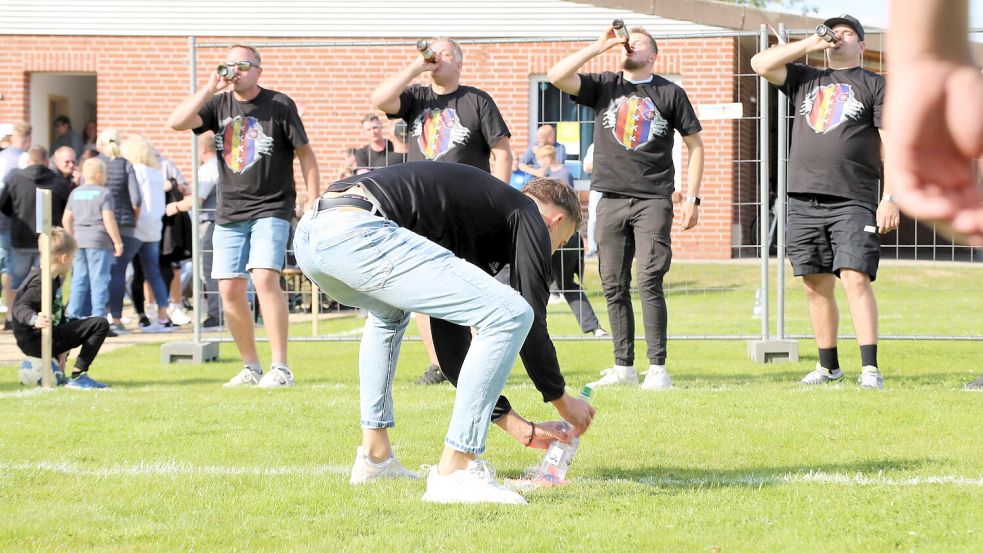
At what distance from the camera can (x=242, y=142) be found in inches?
327

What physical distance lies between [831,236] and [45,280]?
5.24 meters

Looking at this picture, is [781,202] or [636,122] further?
[781,202]

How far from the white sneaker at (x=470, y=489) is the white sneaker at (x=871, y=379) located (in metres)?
3.79

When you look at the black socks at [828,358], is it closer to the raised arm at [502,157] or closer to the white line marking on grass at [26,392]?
the raised arm at [502,157]

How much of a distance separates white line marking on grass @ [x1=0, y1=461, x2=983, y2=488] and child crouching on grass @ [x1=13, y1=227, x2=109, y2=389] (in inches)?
133

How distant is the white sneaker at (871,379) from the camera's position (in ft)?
24.3

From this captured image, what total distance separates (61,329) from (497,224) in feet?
17.0

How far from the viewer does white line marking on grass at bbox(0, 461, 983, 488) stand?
4602 millimetres

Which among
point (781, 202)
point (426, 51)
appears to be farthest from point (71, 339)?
point (781, 202)

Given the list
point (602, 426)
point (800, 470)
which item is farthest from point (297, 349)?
point (800, 470)

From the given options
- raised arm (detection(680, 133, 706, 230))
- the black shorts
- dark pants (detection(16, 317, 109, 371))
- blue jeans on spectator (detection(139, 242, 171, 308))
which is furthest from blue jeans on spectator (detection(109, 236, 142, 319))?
the black shorts

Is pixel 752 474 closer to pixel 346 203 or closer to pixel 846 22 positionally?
pixel 346 203

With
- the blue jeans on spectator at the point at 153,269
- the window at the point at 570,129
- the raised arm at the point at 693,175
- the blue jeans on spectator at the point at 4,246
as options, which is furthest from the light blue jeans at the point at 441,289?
the blue jeans on spectator at the point at 4,246

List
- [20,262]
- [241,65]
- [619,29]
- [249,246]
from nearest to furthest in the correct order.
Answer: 1. [619,29]
2. [241,65]
3. [249,246]
4. [20,262]
